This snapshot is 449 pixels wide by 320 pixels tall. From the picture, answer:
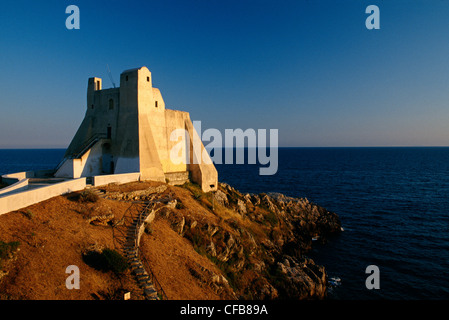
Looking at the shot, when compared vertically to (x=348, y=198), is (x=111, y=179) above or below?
above

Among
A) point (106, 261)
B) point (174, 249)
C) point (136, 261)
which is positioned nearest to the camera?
point (106, 261)

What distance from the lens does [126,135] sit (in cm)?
3206

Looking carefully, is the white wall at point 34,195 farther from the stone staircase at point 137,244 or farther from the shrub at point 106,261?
the shrub at point 106,261

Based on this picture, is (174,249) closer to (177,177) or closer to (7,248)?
(7,248)

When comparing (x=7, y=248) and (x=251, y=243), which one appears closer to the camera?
(x=7, y=248)

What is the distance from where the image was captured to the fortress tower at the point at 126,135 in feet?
A: 103

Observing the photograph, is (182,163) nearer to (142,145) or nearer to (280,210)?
(142,145)

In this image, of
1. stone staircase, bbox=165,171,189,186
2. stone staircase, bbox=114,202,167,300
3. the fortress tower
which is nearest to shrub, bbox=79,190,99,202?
stone staircase, bbox=114,202,167,300

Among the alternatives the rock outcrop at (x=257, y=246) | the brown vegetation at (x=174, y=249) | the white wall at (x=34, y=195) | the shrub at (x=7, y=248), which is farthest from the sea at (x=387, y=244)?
the white wall at (x=34, y=195)

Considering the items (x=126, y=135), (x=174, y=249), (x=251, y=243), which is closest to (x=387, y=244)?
(x=251, y=243)

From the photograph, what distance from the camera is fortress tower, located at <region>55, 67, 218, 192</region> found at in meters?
31.3

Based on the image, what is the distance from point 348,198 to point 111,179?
176 ft

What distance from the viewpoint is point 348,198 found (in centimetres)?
5991
